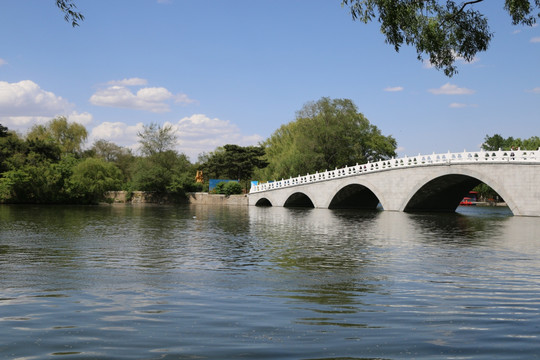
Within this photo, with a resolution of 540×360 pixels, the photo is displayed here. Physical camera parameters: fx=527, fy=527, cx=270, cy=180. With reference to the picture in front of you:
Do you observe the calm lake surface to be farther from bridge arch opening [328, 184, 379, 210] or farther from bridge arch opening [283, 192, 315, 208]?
bridge arch opening [283, 192, 315, 208]

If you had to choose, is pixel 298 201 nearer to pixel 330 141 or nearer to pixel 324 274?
pixel 330 141

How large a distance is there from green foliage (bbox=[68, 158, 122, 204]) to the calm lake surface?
3659 cm

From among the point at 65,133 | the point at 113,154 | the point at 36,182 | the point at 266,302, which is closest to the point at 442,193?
the point at 266,302

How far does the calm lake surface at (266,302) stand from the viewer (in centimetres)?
474

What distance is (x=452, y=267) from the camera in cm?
1011

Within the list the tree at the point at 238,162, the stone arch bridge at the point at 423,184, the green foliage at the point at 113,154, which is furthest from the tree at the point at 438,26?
the green foliage at the point at 113,154

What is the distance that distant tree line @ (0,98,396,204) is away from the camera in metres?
46.4

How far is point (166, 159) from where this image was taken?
65.5 meters

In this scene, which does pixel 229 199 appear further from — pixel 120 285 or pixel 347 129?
pixel 120 285

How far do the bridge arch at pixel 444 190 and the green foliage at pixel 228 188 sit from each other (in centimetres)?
2517

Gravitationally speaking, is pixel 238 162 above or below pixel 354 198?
above

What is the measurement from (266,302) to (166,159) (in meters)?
60.3

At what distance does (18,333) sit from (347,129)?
51.6 m

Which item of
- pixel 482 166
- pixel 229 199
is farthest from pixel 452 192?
pixel 229 199
